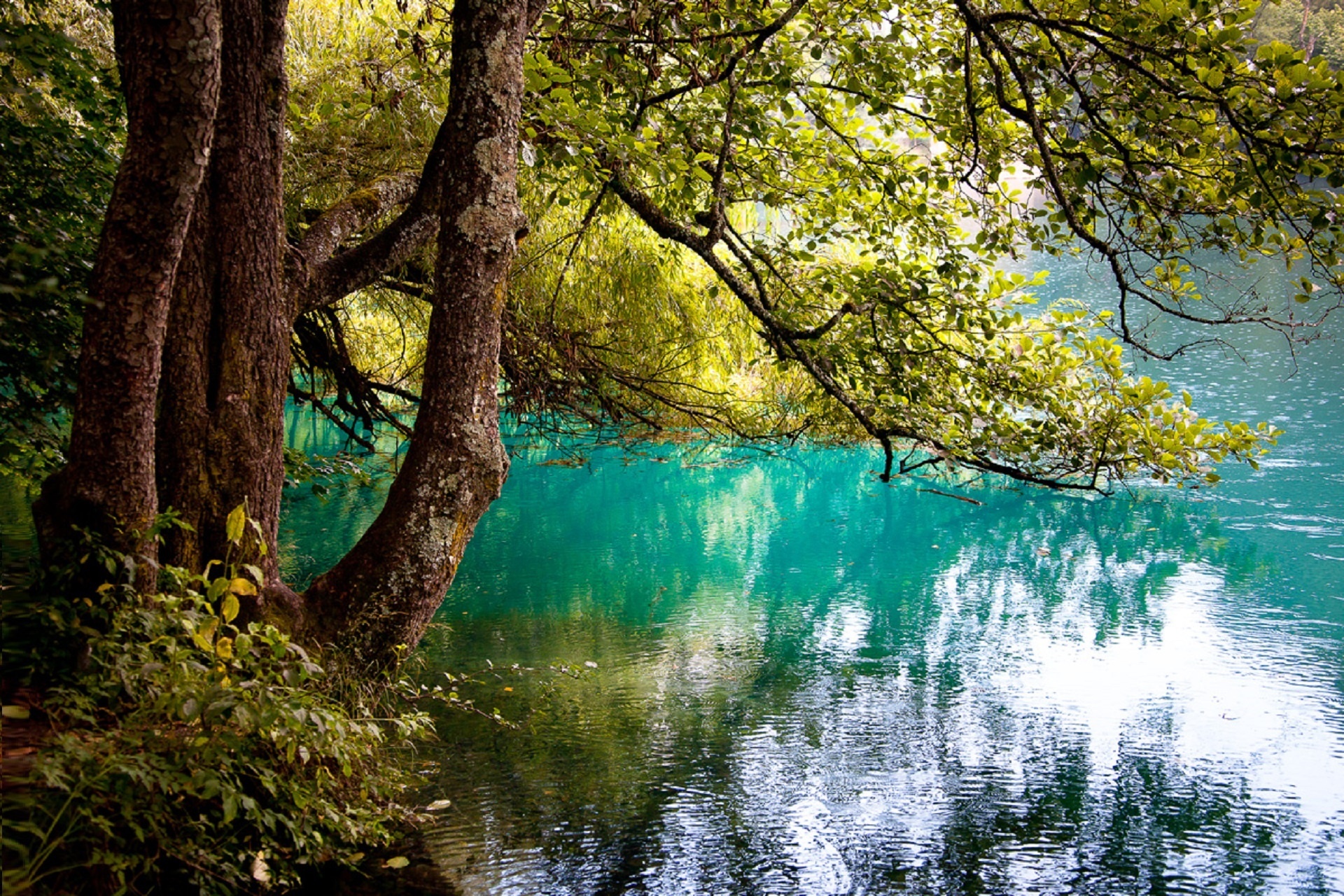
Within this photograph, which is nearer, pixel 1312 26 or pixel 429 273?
pixel 429 273

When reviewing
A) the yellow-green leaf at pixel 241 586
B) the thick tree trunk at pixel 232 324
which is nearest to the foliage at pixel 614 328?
the thick tree trunk at pixel 232 324

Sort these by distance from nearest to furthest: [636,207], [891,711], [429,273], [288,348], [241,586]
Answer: [241,586] < [288,348] < [891,711] < [636,207] < [429,273]

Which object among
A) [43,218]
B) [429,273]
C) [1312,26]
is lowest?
[43,218]

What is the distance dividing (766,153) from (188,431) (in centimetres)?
331

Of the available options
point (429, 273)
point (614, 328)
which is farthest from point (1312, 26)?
point (429, 273)

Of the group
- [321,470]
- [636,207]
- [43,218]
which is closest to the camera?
[43,218]

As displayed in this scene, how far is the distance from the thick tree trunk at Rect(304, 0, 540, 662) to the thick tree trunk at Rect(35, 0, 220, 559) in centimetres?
65

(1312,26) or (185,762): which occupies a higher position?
(1312,26)

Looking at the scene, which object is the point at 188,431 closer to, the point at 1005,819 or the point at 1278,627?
the point at 1005,819

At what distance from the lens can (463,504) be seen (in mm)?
3105

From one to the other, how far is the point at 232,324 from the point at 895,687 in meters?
3.55

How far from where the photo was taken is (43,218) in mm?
3756

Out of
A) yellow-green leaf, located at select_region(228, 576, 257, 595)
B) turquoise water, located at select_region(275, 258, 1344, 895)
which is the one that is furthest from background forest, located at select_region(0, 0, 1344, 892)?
turquoise water, located at select_region(275, 258, 1344, 895)

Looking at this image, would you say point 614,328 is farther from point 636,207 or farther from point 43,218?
point 43,218
